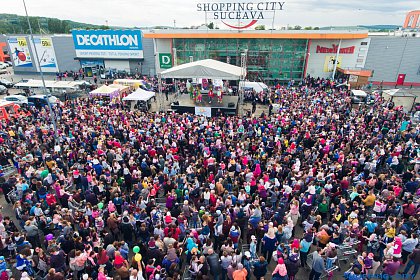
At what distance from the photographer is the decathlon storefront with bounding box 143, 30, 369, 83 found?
93.4ft

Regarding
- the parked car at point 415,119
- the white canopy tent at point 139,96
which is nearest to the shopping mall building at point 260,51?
the white canopy tent at point 139,96

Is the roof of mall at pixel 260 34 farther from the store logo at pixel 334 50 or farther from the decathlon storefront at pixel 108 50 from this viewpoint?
the decathlon storefront at pixel 108 50

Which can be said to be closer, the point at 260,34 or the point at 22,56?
the point at 260,34

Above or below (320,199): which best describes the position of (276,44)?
above

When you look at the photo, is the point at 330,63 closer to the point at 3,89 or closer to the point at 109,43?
the point at 109,43

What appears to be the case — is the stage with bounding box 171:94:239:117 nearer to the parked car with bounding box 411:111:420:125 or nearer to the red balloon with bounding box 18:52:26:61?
the parked car with bounding box 411:111:420:125

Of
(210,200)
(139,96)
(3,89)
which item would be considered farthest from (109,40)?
(210,200)

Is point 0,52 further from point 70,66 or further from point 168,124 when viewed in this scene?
point 168,124

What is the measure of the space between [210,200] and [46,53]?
36893 millimetres

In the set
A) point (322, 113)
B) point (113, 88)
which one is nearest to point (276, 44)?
point (322, 113)

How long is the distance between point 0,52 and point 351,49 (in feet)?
172

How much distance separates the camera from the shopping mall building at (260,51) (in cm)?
2827

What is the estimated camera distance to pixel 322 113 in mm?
16031

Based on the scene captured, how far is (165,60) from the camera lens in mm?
32156
